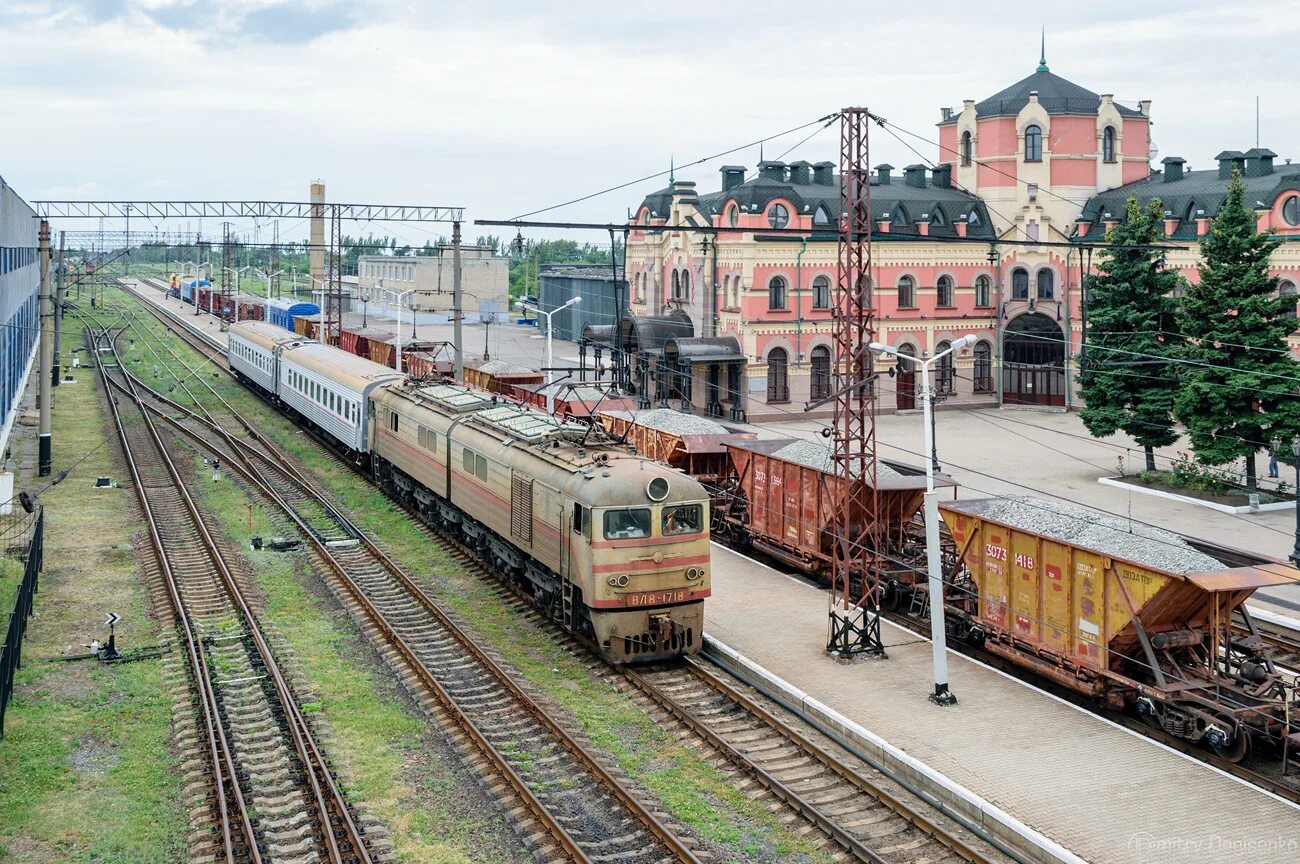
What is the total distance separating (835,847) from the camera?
14062mm

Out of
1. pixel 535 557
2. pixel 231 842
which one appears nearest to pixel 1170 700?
pixel 535 557

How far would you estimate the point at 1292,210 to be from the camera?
163 feet

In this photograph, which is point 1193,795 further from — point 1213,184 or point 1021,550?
point 1213,184

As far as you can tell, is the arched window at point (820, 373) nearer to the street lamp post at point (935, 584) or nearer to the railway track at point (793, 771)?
the railway track at point (793, 771)

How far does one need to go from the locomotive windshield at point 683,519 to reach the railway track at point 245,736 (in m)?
6.38

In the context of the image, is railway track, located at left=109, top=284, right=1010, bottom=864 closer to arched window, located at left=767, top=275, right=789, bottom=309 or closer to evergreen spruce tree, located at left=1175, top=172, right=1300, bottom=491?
evergreen spruce tree, located at left=1175, top=172, right=1300, bottom=491

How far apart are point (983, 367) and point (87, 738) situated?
52.1 meters

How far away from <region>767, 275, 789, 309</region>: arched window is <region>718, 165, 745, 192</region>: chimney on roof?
32.2ft

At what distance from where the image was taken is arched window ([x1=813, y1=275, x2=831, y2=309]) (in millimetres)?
57844

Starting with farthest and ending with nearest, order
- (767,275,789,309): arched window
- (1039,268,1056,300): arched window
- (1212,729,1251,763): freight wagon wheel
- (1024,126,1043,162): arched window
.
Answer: (1024,126,1043,162): arched window < (1039,268,1056,300): arched window < (767,275,789,309): arched window < (1212,729,1251,763): freight wagon wheel

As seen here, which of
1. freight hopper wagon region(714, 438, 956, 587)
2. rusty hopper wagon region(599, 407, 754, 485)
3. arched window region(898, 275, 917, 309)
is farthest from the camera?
arched window region(898, 275, 917, 309)

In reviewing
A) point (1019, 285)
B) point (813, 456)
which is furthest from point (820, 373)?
point (813, 456)

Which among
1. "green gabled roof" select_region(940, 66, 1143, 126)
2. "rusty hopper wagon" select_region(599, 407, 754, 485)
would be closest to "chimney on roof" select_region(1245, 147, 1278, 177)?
"green gabled roof" select_region(940, 66, 1143, 126)

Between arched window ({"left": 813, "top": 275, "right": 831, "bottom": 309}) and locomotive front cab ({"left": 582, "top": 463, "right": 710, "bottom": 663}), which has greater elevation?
arched window ({"left": 813, "top": 275, "right": 831, "bottom": 309})
